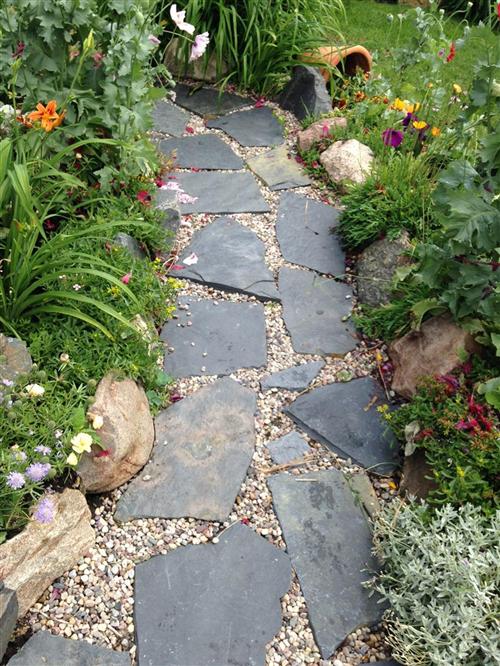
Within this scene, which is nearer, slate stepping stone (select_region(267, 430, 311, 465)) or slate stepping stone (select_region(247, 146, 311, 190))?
slate stepping stone (select_region(267, 430, 311, 465))

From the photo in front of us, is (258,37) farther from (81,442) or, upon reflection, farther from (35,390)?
(81,442)

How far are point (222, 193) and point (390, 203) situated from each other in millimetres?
991

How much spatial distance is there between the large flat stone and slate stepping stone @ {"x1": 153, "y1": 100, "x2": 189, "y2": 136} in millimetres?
2165

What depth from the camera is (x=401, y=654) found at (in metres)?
1.84

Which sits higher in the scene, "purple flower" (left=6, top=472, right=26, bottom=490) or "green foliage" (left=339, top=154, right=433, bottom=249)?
"purple flower" (left=6, top=472, right=26, bottom=490)

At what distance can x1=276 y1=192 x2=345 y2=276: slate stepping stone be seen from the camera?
10.9ft

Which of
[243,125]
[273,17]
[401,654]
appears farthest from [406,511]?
[273,17]

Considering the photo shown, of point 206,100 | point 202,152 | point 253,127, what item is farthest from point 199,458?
point 206,100

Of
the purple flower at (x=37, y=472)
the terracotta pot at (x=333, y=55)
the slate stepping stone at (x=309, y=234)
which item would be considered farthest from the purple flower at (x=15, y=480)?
the terracotta pot at (x=333, y=55)

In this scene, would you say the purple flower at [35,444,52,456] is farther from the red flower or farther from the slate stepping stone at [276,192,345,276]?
the slate stepping stone at [276,192,345,276]

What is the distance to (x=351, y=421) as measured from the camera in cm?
255

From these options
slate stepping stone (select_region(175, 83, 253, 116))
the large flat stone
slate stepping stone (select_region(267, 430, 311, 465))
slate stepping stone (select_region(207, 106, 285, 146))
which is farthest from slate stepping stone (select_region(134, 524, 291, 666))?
slate stepping stone (select_region(175, 83, 253, 116))

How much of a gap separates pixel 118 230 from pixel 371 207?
1.21 metres

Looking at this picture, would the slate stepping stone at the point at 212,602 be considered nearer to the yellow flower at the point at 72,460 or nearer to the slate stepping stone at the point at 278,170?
the yellow flower at the point at 72,460
